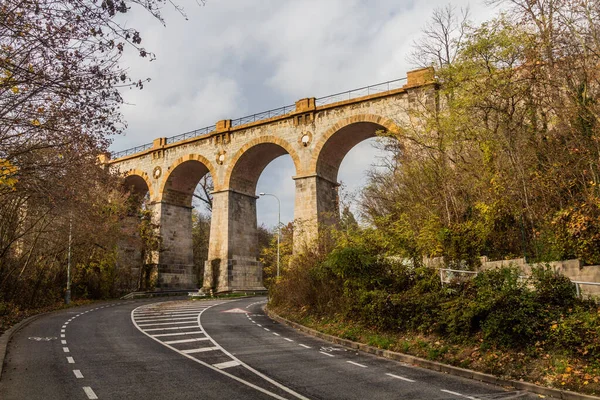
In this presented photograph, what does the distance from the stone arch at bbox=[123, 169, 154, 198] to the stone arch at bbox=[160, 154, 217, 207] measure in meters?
1.56

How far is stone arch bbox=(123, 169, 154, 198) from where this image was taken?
35487mm

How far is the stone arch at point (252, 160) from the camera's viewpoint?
93.4 ft

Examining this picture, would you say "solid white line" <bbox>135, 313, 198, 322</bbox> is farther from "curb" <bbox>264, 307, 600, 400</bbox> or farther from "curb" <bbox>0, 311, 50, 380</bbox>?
"curb" <bbox>264, 307, 600, 400</bbox>

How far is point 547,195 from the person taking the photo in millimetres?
12672

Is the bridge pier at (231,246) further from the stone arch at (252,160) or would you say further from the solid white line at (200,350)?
the solid white line at (200,350)

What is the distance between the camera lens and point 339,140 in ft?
86.5

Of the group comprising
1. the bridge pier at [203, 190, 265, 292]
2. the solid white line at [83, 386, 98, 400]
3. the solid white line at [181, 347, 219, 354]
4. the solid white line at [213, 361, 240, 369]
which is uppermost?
the bridge pier at [203, 190, 265, 292]

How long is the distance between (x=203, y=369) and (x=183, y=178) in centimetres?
2767

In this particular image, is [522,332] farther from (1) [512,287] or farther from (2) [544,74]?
(2) [544,74]

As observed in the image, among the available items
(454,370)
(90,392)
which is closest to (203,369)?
(90,392)

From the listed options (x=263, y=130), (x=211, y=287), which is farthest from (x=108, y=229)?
(x=263, y=130)

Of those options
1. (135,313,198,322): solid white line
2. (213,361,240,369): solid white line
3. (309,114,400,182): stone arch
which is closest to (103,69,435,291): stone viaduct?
(309,114,400,182): stone arch

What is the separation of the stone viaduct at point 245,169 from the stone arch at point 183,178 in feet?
0.26

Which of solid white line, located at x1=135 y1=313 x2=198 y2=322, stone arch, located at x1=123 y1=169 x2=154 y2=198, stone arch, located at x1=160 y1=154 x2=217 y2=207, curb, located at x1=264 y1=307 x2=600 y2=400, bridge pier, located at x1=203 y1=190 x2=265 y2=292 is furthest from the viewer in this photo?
stone arch, located at x1=123 y1=169 x2=154 y2=198
